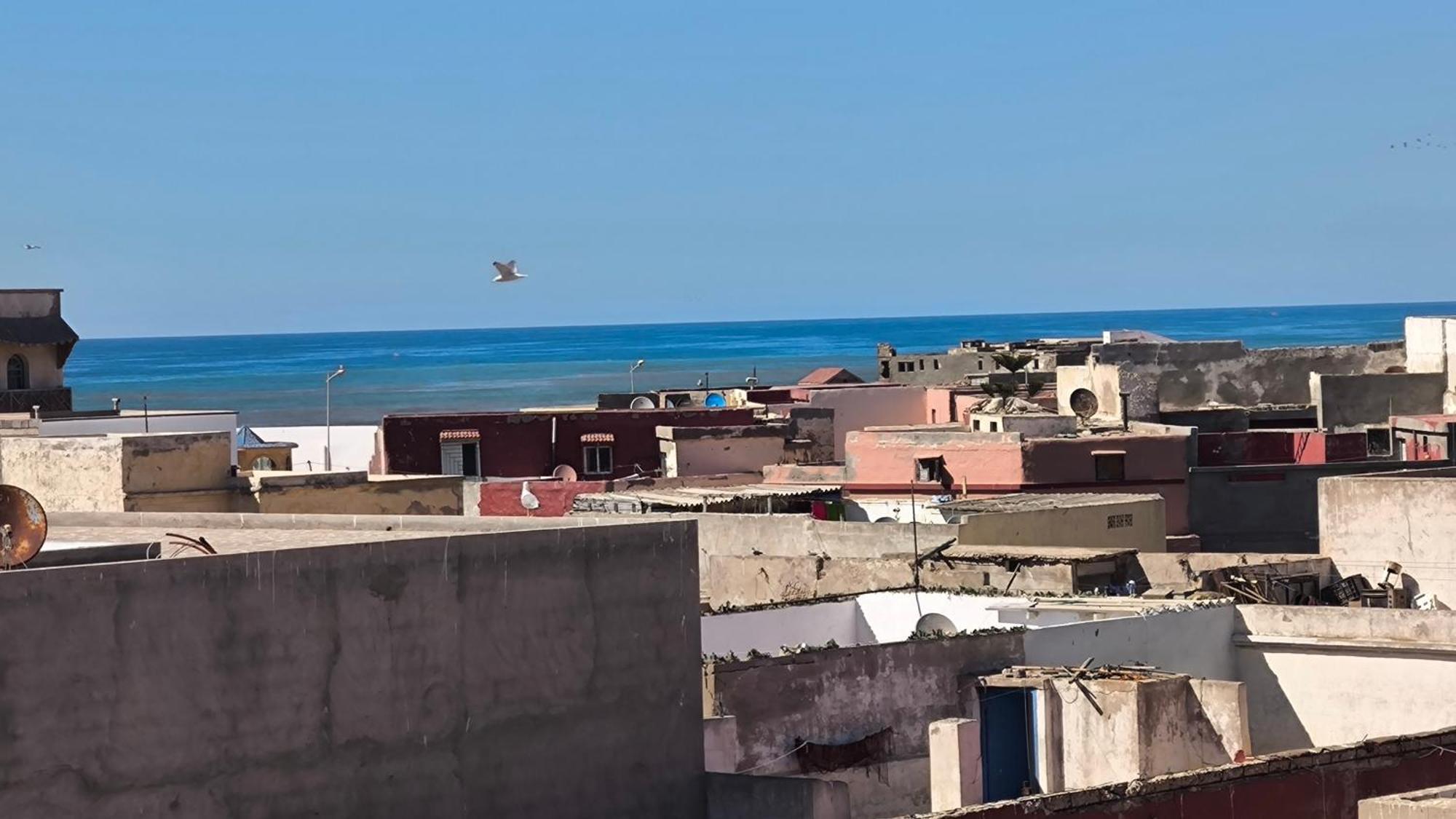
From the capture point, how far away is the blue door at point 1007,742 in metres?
18.6

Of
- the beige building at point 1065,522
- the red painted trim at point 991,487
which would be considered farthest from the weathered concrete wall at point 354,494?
the red painted trim at point 991,487

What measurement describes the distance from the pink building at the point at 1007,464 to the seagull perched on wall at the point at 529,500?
196 inches

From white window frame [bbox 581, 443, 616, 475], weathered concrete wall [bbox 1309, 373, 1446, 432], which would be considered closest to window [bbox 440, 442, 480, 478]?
white window frame [bbox 581, 443, 616, 475]

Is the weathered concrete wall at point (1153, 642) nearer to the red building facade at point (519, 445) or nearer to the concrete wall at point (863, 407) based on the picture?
the red building facade at point (519, 445)

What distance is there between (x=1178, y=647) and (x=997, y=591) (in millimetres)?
2224

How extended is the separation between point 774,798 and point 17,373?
1031 inches

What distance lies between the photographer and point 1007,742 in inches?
753

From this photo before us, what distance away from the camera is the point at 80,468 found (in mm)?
25812

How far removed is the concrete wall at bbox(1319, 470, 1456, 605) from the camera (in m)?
25.8

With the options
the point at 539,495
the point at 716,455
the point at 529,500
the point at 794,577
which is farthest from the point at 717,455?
the point at 794,577

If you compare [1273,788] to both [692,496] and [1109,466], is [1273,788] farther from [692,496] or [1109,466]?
[1109,466]

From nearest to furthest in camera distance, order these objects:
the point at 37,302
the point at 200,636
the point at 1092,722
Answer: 1. the point at 200,636
2. the point at 1092,722
3. the point at 37,302

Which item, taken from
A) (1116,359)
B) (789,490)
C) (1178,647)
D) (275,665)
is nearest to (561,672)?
(275,665)

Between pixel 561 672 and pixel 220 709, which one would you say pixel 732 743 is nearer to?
pixel 561 672
